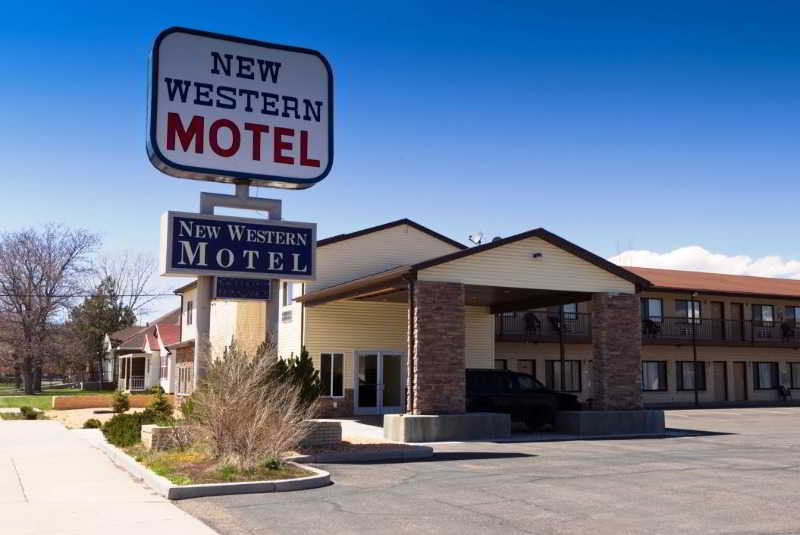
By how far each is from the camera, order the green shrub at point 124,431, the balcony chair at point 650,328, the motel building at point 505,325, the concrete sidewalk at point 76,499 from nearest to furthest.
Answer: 1. the concrete sidewalk at point 76,499
2. the green shrub at point 124,431
3. the motel building at point 505,325
4. the balcony chair at point 650,328

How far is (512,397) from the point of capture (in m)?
22.7

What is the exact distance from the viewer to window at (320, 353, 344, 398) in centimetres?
2841

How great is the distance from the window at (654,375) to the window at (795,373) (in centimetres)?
858

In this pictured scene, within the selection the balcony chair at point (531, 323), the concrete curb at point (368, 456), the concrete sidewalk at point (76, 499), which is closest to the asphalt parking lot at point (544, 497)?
the concrete curb at point (368, 456)

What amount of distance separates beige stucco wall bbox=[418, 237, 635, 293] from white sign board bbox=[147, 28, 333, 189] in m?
5.30

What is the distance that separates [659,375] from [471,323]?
44.5 ft

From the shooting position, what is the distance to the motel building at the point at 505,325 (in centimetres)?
2081

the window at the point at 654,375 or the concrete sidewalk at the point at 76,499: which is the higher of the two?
the window at the point at 654,375

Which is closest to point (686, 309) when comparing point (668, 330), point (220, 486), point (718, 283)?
point (668, 330)

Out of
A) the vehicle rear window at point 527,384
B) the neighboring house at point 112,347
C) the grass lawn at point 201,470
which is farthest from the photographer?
the neighboring house at point 112,347

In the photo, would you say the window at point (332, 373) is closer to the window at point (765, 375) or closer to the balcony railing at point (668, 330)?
the balcony railing at point (668, 330)

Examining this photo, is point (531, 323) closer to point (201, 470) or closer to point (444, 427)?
point (444, 427)

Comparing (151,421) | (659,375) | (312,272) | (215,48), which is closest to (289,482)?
(312,272)

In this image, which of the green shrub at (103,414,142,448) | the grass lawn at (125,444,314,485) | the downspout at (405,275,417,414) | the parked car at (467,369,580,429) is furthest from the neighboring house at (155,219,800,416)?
the green shrub at (103,414,142,448)
